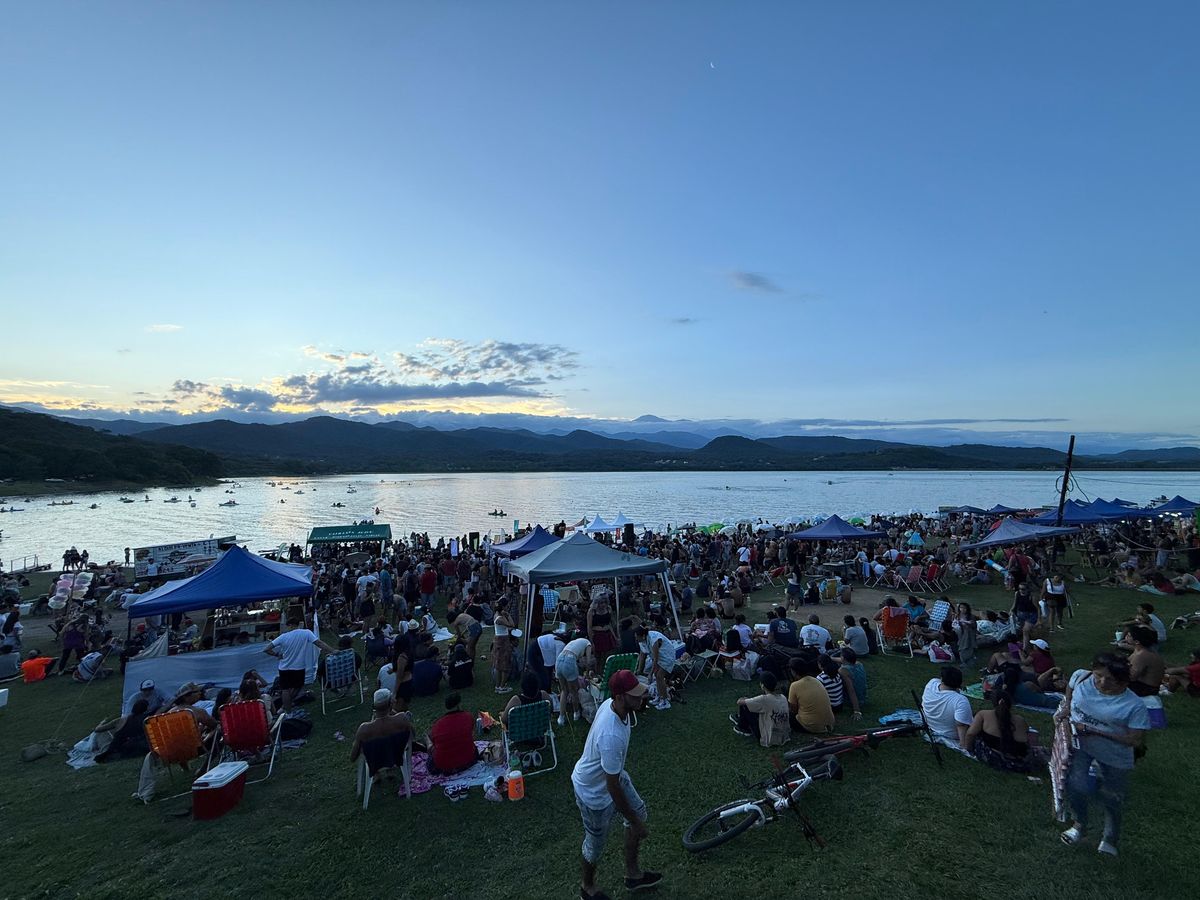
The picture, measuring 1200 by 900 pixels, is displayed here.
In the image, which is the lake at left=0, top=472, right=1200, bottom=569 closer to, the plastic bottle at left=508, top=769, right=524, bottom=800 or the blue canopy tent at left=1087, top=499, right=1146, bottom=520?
the blue canopy tent at left=1087, top=499, right=1146, bottom=520

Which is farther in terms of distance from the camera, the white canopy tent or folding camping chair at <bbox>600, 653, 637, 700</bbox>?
the white canopy tent

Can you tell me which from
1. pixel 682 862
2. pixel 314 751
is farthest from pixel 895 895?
pixel 314 751

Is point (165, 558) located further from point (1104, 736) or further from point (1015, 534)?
point (1015, 534)

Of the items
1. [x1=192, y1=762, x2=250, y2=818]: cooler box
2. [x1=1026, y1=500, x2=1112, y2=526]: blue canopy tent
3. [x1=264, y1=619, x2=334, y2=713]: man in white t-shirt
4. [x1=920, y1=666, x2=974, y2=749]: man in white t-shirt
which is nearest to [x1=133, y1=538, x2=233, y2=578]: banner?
[x1=264, y1=619, x2=334, y2=713]: man in white t-shirt

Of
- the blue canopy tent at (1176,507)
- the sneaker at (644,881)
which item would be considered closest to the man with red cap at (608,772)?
the sneaker at (644,881)

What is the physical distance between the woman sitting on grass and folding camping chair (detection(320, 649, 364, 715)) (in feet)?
28.5

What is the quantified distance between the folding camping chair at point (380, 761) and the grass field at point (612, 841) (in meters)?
0.17

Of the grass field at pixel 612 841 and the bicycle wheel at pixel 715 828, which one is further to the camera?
the bicycle wheel at pixel 715 828

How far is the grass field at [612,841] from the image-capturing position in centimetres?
449

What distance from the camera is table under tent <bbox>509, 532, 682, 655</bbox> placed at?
1027cm

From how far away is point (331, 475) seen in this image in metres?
170

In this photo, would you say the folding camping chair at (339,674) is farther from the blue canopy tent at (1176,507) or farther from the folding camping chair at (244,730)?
the blue canopy tent at (1176,507)

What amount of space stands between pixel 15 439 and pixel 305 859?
448ft

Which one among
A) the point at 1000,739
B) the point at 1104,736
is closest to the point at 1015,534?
the point at 1000,739
